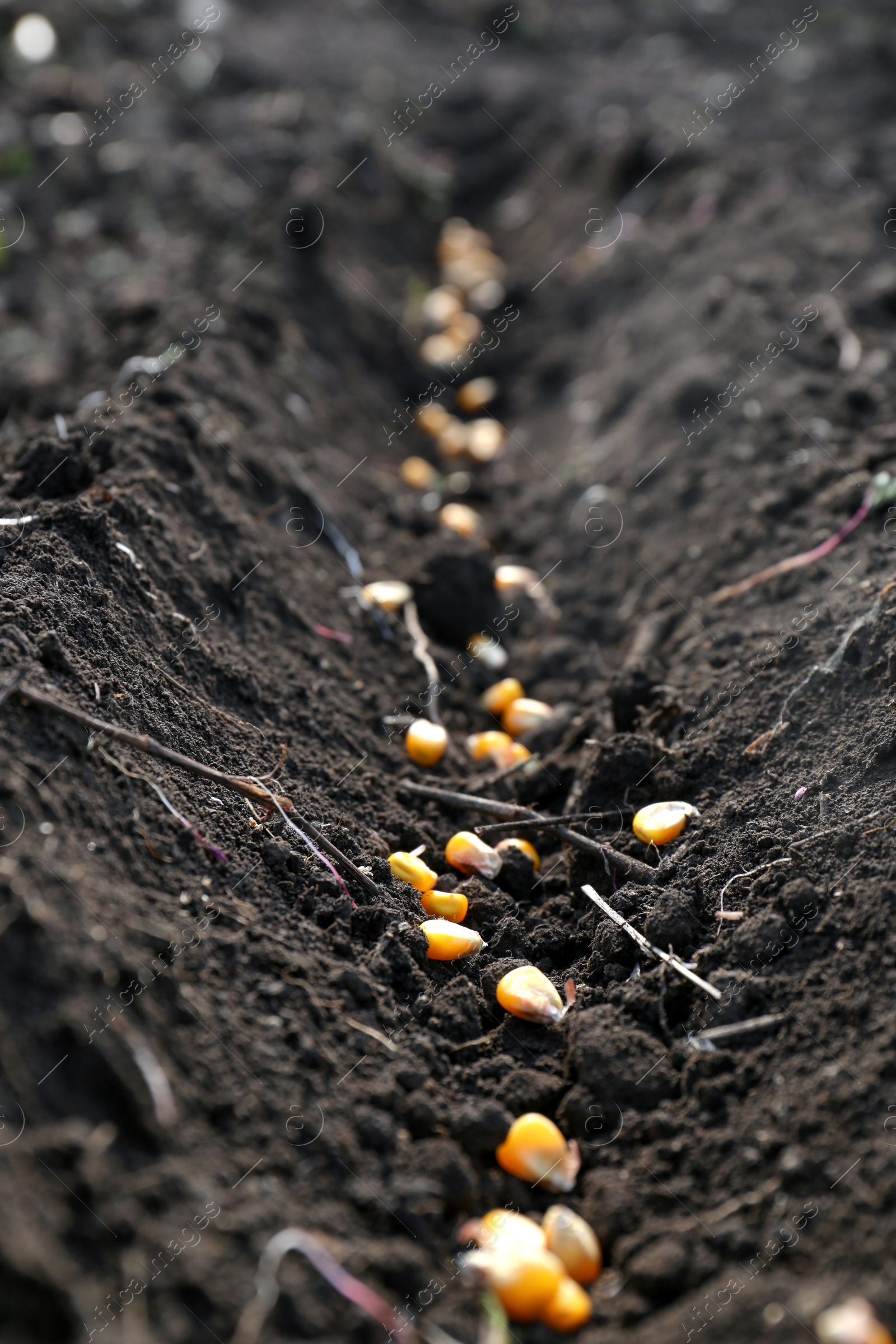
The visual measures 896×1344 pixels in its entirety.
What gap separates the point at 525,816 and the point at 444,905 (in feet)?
1.41

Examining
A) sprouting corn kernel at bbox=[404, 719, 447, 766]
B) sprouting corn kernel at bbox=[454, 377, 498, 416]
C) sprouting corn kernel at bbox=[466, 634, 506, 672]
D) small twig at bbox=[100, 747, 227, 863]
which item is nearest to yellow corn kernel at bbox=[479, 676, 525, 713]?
sprouting corn kernel at bbox=[466, 634, 506, 672]

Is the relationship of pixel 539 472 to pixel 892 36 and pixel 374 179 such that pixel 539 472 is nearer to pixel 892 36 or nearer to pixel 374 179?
pixel 374 179

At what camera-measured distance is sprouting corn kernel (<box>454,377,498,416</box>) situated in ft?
17.1

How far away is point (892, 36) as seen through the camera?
7.16 meters

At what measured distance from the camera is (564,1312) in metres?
1.70

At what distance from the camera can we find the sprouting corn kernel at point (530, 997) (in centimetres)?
222

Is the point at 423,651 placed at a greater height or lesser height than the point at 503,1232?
greater

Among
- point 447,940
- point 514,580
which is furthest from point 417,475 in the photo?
point 447,940

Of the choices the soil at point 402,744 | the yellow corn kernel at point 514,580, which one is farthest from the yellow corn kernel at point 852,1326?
the yellow corn kernel at point 514,580

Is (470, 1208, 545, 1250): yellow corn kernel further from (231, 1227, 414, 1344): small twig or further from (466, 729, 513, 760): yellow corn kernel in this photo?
(466, 729, 513, 760): yellow corn kernel

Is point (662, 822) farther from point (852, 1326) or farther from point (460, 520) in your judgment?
point (460, 520)

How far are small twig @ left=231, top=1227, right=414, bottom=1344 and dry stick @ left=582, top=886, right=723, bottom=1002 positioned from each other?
35.9 inches

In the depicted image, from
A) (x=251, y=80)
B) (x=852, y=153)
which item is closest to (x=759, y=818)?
(x=852, y=153)

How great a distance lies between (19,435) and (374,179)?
3.96 metres
